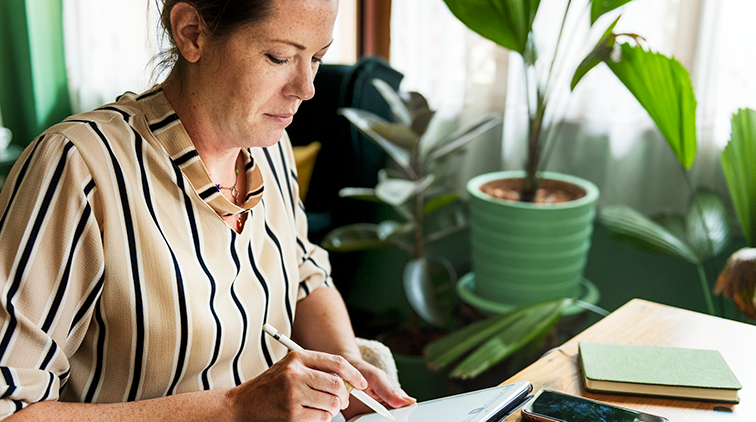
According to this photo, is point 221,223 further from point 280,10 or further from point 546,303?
point 546,303

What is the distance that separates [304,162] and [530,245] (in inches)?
37.2

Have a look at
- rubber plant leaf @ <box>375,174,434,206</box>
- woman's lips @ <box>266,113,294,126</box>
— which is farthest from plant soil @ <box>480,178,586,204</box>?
woman's lips @ <box>266,113,294,126</box>

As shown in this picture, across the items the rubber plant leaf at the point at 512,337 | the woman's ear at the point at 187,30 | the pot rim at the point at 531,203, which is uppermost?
the woman's ear at the point at 187,30

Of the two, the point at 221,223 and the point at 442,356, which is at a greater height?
the point at 221,223

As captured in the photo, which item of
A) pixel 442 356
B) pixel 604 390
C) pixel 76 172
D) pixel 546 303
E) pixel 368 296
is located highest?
pixel 76 172

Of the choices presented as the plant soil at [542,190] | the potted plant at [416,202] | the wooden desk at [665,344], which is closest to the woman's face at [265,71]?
the wooden desk at [665,344]

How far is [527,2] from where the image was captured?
60.7 inches

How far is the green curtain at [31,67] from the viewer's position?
3.14 metres

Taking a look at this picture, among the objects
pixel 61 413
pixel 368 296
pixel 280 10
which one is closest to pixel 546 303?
pixel 280 10

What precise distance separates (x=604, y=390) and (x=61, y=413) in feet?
2.21

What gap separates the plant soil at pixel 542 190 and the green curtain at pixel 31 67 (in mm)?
2459

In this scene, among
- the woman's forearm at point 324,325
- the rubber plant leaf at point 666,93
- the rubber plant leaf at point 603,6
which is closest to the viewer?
the woman's forearm at point 324,325

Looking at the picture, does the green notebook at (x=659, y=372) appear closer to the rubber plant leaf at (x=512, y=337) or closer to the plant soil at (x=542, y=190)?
the rubber plant leaf at (x=512, y=337)

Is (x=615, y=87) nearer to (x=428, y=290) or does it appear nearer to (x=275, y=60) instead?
(x=428, y=290)
